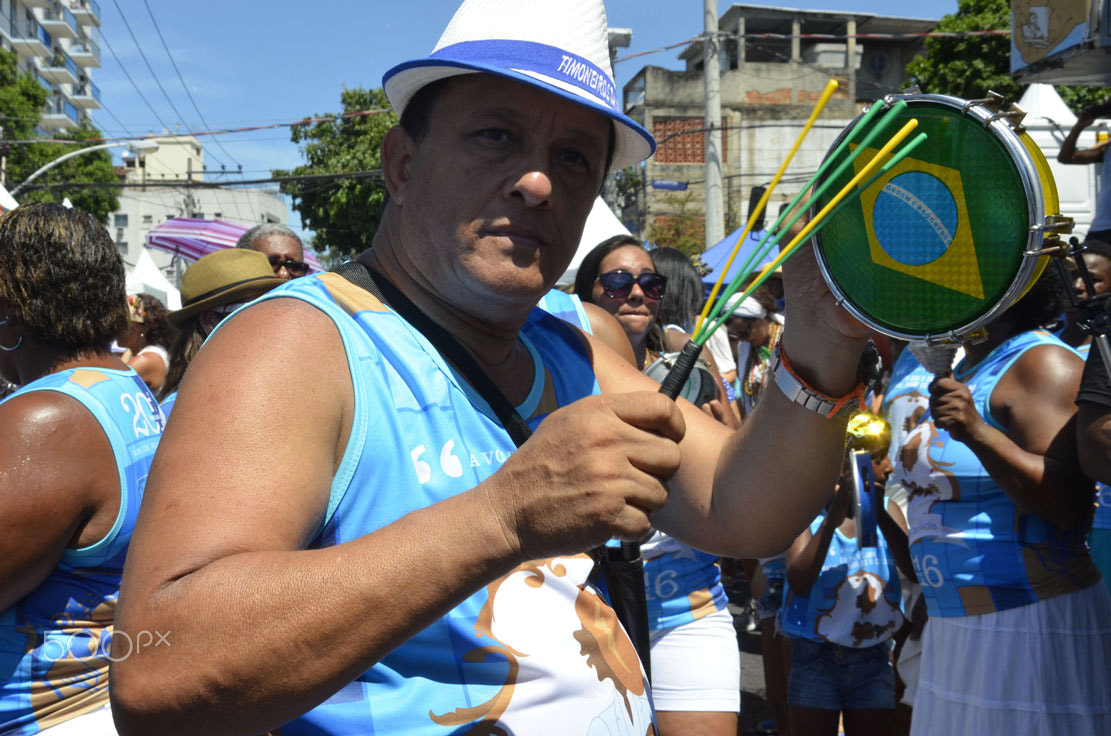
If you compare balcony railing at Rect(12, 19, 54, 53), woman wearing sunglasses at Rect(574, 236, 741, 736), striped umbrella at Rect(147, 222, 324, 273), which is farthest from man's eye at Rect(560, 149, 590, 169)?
balcony railing at Rect(12, 19, 54, 53)

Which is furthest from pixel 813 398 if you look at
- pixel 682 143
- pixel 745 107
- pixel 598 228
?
pixel 745 107

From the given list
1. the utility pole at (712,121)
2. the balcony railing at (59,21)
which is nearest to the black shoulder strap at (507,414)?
the utility pole at (712,121)

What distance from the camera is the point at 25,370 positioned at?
2.63m

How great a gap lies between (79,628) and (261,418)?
5.12 feet

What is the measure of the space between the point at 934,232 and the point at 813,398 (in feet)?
1.09

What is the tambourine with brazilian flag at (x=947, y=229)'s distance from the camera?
136 centimetres

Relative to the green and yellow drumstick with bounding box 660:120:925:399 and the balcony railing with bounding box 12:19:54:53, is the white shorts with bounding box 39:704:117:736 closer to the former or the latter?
the green and yellow drumstick with bounding box 660:120:925:399

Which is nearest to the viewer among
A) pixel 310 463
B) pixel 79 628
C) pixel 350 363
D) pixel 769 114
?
pixel 310 463

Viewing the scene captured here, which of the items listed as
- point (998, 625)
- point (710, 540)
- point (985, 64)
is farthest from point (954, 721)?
point (985, 64)

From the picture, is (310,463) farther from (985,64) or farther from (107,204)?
(107,204)

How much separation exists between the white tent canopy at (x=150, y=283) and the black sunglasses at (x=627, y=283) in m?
9.95

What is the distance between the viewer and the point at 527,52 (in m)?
1.55

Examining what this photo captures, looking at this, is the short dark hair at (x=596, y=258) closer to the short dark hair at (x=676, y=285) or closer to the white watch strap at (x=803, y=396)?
the short dark hair at (x=676, y=285)

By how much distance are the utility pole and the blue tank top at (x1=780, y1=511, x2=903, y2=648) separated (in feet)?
11.7
